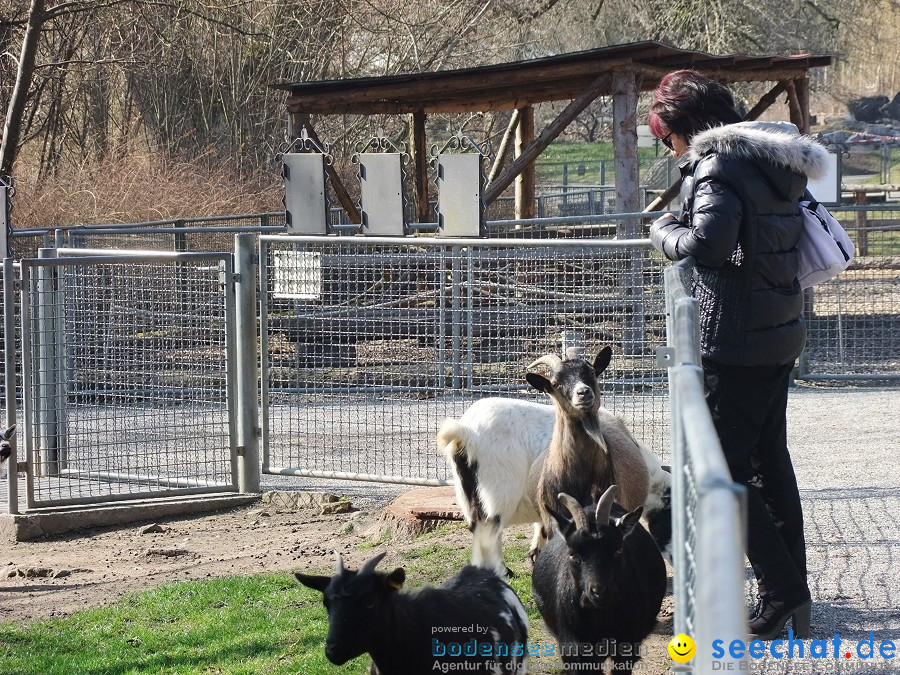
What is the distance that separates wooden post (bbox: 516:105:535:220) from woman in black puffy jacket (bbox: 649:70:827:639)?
10912 millimetres

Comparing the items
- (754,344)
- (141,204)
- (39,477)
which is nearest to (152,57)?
(141,204)

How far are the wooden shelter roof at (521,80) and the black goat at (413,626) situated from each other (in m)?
9.02

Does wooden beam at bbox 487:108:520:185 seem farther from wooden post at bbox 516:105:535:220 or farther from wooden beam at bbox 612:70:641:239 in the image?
wooden beam at bbox 612:70:641:239

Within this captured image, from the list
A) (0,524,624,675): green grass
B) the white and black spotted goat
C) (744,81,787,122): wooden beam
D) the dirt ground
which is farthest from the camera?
(744,81,787,122): wooden beam

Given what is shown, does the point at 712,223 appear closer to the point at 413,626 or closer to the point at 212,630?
the point at 413,626

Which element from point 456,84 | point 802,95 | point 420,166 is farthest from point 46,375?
point 802,95

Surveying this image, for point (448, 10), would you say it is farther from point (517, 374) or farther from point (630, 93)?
point (517, 374)

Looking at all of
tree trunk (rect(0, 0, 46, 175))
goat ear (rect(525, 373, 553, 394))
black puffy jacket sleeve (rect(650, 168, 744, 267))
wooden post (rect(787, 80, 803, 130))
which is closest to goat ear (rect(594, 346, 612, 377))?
goat ear (rect(525, 373, 553, 394))

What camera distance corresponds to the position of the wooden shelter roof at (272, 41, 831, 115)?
41.4 ft

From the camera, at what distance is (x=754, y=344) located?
13.7 ft

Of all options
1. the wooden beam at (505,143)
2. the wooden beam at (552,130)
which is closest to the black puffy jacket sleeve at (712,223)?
the wooden beam at (552,130)

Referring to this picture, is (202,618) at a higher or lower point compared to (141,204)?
lower

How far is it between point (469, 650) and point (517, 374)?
3936mm

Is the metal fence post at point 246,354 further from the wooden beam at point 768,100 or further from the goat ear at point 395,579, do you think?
the wooden beam at point 768,100
